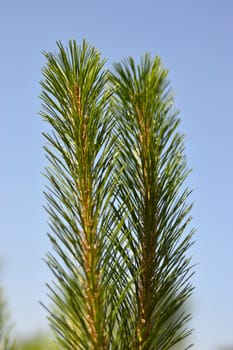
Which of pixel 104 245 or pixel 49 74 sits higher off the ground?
pixel 49 74

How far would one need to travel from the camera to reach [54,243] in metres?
1.57

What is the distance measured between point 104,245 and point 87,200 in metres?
0.15

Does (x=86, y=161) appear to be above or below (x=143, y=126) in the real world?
below

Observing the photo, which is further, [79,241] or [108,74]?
[108,74]

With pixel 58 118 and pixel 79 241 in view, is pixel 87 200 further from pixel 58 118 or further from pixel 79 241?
pixel 58 118

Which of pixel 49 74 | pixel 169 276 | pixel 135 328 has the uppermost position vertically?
pixel 49 74

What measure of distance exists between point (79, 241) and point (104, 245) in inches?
3.1

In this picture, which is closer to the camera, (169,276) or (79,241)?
(79,241)

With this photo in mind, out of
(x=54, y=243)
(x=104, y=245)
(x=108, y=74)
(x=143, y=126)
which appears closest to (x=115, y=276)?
(x=104, y=245)

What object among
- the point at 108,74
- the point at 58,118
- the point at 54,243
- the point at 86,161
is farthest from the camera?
the point at 108,74

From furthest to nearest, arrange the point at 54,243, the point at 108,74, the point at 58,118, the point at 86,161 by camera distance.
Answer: the point at 108,74
the point at 58,118
the point at 86,161
the point at 54,243

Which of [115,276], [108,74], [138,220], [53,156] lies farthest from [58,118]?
[115,276]

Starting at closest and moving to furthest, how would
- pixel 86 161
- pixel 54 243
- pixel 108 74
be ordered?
pixel 54 243 < pixel 86 161 < pixel 108 74

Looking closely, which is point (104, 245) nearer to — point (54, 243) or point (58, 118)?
point (54, 243)
